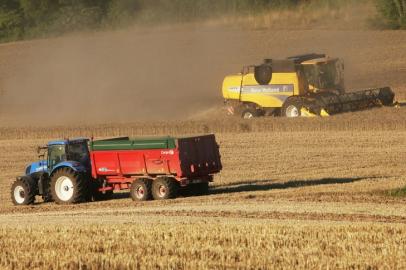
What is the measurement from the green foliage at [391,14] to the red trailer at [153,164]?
141 ft

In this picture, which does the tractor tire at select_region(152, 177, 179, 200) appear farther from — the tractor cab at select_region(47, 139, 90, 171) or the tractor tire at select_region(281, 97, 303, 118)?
the tractor tire at select_region(281, 97, 303, 118)

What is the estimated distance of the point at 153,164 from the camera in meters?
26.5

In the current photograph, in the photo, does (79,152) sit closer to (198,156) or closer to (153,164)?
(153,164)

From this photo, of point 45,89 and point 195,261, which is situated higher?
point 45,89

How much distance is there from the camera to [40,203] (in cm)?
2852

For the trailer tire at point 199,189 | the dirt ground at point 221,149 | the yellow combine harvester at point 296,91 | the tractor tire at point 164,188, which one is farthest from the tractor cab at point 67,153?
the yellow combine harvester at point 296,91

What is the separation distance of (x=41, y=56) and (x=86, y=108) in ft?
42.7

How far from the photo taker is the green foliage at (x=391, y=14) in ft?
223

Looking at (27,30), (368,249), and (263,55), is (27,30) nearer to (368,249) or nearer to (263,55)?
(263,55)

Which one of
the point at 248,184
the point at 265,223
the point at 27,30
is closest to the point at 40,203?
the point at 248,184

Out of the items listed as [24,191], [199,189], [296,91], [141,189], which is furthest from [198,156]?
[296,91]

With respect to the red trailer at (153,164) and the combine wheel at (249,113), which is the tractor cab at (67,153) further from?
the combine wheel at (249,113)

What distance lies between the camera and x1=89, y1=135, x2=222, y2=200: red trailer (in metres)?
26.3

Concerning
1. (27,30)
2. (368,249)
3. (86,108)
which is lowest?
(368,249)
